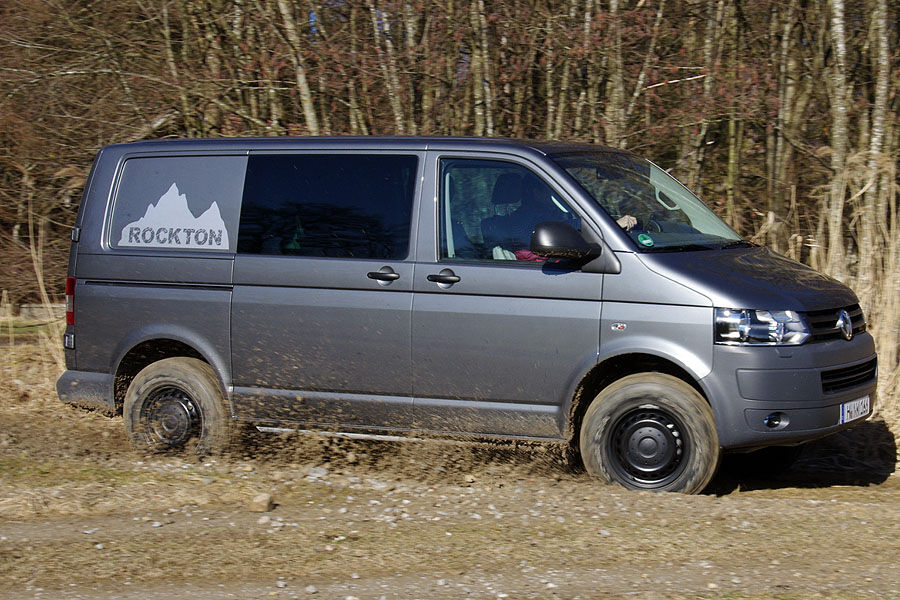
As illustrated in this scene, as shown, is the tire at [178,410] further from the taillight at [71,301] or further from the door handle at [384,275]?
the door handle at [384,275]

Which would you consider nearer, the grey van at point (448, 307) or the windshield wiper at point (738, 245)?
the grey van at point (448, 307)

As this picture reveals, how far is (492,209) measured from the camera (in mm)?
5941

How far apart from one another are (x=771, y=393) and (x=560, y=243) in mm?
1337

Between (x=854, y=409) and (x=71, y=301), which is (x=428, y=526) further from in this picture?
(x=71, y=301)

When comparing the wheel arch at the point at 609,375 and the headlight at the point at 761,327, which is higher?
the headlight at the point at 761,327

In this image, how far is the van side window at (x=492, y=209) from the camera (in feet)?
19.2

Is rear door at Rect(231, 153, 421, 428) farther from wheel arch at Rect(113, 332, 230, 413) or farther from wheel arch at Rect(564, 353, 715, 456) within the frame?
wheel arch at Rect(564, 353, 715, 456)

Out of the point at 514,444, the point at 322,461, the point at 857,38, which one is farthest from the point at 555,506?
the point at 857,38

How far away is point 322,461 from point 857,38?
6620mm

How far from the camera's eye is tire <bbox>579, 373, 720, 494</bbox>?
548cm

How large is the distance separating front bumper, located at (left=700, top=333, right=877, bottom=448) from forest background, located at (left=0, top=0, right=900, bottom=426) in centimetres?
355

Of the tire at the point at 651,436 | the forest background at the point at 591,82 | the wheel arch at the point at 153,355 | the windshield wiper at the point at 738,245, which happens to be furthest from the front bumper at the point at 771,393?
the forest background at the point at 591,82

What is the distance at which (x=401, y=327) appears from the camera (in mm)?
5988

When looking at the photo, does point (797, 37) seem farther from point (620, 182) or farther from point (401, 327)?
point (401, 327)
